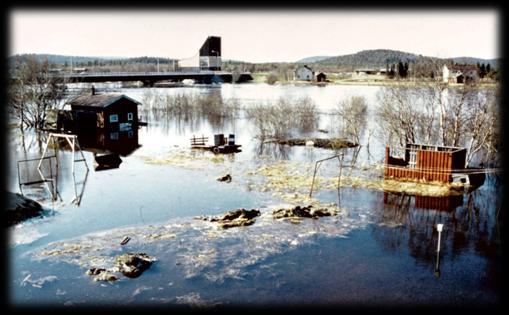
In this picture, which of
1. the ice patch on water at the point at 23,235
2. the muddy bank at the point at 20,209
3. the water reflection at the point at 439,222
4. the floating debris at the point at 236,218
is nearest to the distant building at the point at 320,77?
the water reflection at the point at 439,222

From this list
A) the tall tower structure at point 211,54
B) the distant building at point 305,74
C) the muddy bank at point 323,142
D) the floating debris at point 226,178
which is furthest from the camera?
the tall tower structure at point 211,54

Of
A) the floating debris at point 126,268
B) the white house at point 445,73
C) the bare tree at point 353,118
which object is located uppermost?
the white house at point 445,73

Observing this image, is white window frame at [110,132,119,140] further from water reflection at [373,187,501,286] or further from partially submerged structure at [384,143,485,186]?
water reflection at [373,187,501,286]

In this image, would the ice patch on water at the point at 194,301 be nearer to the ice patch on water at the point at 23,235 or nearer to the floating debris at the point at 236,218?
the floating debris at the point at 236,218

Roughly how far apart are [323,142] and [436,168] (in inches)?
547

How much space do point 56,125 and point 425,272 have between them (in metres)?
42.9

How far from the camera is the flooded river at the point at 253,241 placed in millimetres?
13172

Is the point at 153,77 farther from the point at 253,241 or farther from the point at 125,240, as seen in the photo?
the point at 253,241

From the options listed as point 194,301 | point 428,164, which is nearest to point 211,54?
point 428,164

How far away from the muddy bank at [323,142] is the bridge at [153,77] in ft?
89.9

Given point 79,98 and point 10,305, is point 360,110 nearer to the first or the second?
point 79,98

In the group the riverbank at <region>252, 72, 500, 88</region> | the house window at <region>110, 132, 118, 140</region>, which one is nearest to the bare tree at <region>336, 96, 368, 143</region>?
the riverbank at <region>252, 72, 500, 88</region>

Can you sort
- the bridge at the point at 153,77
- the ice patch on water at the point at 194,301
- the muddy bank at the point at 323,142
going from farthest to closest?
1. the bridge at the point at 153,77
2. the muddy bank at the point at 323,142
3. the ice patch on water at the point at 194,301

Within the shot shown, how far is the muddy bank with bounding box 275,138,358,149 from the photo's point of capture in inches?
1476
